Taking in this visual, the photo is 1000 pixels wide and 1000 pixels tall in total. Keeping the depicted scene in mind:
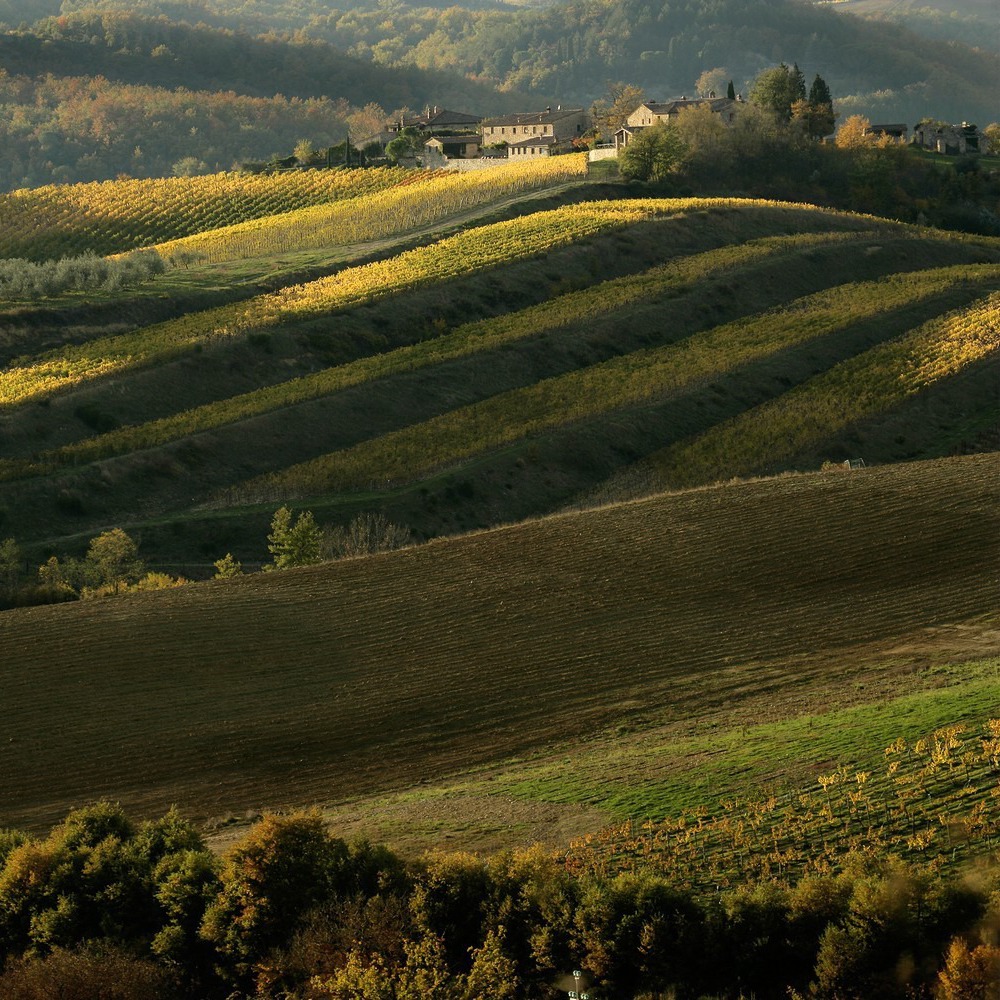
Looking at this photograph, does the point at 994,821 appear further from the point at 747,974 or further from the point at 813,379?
the point at 813,379

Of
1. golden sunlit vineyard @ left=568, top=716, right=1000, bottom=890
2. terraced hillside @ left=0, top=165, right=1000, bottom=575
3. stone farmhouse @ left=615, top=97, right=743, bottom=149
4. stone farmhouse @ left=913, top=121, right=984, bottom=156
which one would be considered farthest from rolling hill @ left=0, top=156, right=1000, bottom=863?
stone farmhouse @ left=913, top=121, right=984, bottom=156

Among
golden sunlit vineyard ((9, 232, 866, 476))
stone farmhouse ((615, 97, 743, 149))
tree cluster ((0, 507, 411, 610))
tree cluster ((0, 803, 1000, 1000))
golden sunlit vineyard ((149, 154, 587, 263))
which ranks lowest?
tree cluster ((0, 507, 411, 610))

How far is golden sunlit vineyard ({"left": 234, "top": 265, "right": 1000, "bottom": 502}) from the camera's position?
61.6m

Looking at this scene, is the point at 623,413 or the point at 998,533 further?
the point at 623,413

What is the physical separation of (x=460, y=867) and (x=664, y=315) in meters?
66.5

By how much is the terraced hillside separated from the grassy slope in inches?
645

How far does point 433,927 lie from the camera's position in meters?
21.1

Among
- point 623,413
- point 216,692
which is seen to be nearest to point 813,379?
point 623,413

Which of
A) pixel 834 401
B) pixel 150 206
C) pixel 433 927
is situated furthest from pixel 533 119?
pixel 433 927

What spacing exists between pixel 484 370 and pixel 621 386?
23.5 ft

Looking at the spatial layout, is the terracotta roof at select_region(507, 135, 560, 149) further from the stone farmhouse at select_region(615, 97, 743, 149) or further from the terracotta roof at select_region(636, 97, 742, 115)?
the terracotta roof at select_region(636, 97, 742, 115)

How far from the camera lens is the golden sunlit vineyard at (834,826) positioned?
71.4 feet

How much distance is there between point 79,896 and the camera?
23.2m

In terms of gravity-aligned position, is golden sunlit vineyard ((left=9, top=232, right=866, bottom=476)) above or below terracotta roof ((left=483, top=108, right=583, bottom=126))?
below
